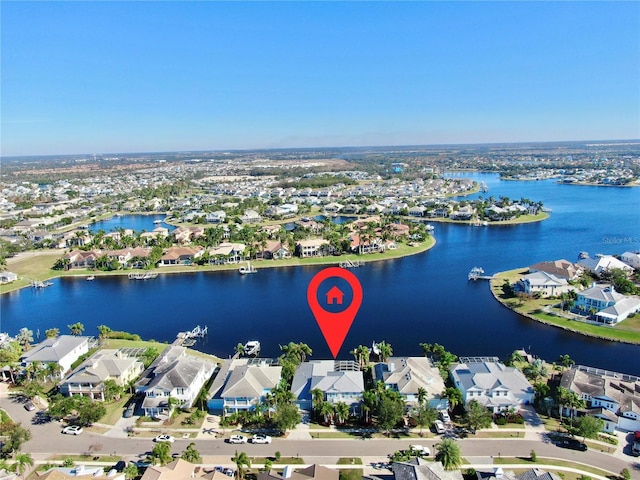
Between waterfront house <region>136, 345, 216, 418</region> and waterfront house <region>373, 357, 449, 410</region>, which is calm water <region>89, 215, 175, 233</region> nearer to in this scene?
waterfront house <region>136, 345, 216, 418</region>

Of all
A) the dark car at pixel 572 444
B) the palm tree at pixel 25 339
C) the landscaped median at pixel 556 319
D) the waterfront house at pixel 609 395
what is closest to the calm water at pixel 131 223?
the palm tree at pixel 25 339

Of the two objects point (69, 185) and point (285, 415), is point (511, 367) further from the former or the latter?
point (69, 185)

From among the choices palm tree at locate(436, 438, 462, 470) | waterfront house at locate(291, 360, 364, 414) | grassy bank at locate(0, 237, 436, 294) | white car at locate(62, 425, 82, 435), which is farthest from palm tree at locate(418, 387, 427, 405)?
grassy bank at locate(0, 237, 436, 294)

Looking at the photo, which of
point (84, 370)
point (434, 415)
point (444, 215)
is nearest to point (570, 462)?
point (434, 415)

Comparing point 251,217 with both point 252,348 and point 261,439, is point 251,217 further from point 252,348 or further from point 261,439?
point 261,439

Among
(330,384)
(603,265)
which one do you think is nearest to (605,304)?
(603,265)
